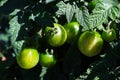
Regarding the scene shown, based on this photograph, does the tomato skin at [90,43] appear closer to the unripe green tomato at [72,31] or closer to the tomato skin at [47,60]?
the unripe green tomato at [72,31]

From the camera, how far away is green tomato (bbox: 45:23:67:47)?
166 cm

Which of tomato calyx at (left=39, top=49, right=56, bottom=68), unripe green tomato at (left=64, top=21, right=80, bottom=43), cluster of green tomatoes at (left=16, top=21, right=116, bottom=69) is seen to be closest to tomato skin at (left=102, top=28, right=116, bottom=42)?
cluster of green tomatoes at (left=16, top=21, right=116, bottom=69)

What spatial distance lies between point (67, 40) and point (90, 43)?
125 mm

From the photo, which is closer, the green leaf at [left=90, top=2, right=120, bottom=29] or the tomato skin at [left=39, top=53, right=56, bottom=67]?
the green leaf at [left=90, top=2, right=120, bottom=29]

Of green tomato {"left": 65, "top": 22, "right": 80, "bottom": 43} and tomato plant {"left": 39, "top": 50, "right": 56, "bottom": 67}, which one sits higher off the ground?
green tomato {"left": 65, "top": 22, "right": 80, "bottom": 43}

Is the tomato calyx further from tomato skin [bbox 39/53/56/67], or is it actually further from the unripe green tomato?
the unripe green tomato

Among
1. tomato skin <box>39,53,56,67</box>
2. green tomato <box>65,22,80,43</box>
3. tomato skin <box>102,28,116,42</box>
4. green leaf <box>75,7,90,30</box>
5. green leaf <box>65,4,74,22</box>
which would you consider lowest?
tomato skin <box>39,53,56,67</box>

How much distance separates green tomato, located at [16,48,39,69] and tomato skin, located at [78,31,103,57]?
0.20 meters

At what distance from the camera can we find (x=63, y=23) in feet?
5.85

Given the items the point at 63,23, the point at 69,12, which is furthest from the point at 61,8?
the point at 63,23

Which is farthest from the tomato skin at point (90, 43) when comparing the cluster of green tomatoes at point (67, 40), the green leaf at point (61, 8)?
the green leaf at point (61, 8)

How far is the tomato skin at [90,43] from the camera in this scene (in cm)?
163

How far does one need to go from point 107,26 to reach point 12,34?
42 centimetres

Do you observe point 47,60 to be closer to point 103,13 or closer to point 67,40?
point 67,40
